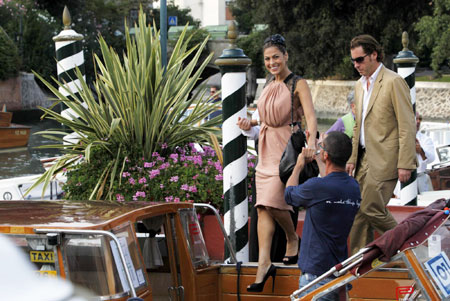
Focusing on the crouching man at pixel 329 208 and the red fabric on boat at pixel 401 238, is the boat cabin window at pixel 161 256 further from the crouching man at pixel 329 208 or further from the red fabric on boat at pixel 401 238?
the red fabric on boat at pixel 401 238

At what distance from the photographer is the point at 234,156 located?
260 inches

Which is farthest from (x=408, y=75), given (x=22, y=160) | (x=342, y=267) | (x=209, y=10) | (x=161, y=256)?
(x=209, y=10)

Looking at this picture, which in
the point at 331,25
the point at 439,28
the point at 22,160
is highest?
the point at 439,28

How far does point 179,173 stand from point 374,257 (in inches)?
135

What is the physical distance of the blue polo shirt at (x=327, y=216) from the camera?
441 cm

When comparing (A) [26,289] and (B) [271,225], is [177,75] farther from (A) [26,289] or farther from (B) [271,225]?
(A) [26,289]

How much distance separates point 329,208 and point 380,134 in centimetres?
149

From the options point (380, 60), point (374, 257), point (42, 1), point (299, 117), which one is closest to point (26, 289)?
point (374, 257)

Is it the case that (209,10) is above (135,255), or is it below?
below

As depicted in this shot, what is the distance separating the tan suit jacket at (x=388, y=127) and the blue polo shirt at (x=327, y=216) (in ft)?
4.11

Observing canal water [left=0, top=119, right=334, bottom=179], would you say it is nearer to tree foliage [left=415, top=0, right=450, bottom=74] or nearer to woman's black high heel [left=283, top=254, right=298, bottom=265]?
tree foliage [left=415, top=0, right=450, bottom=74]

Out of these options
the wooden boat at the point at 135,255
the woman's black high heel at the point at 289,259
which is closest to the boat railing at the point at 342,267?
the wooden boat at the point at 135,255

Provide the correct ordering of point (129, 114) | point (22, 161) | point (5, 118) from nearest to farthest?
point (129, 114), point (22, 161), point (5, 118)

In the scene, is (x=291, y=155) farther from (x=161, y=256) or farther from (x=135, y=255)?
(x=135, y=255)
